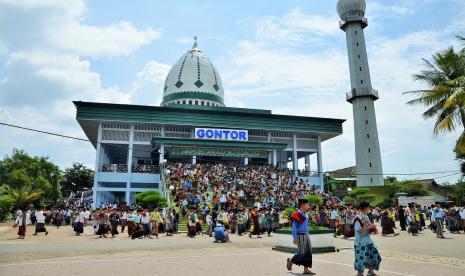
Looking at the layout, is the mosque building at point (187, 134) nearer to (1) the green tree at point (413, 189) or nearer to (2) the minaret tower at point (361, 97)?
(2) the minaret tower at point (361, 97)

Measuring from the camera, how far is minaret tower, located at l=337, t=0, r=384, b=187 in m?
45.7

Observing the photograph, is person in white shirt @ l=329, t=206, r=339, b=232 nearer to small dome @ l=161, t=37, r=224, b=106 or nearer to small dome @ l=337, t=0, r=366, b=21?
small dome @ l=161, t=37, r=224, b=106

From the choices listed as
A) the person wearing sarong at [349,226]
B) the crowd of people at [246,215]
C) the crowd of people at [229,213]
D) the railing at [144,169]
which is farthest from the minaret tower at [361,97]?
the person wearing sarong at [349,226]

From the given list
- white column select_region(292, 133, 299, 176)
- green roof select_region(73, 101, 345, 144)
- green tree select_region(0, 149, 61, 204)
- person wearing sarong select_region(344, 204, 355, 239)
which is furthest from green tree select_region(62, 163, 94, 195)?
person wearing sarong select_region(344, 204, 355, 239)

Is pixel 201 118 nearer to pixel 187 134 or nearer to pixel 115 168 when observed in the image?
pixel 187 134

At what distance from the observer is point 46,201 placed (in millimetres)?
45719

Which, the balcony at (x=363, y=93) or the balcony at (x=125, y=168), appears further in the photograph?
the balcony at (x=363, y=93)

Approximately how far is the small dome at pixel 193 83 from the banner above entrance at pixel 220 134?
8.28 metres

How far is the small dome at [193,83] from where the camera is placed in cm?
4653

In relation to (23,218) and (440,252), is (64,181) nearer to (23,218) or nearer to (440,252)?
(23,218)

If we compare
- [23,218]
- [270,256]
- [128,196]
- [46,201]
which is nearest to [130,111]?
[128,196]

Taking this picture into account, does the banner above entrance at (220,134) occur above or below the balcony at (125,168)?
above

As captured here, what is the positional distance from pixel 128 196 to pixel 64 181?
2563cm

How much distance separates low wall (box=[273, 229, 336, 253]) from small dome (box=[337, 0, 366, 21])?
4388cm
